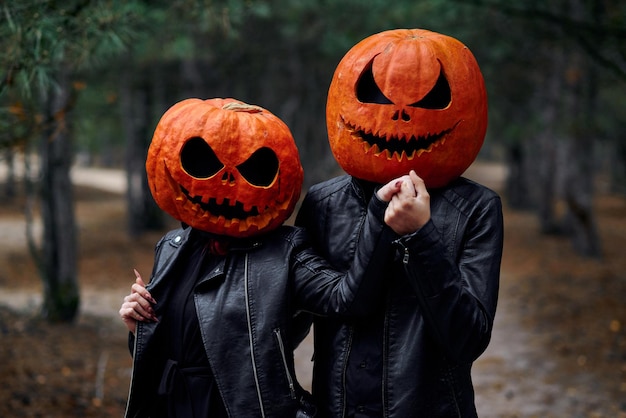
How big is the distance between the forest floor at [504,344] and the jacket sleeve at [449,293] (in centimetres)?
520

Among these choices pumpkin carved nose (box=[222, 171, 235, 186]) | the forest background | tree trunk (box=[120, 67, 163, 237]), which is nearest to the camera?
pumpkin carved nose (box=[222, 171, 235, 186])

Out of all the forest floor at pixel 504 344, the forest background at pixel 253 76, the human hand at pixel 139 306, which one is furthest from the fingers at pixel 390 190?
the forest floor at pixel 504 344

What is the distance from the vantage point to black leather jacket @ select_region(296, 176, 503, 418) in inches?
86.7

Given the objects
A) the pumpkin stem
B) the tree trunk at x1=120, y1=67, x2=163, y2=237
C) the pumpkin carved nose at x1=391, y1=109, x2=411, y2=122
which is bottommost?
the tree trunk at x1=120, y1=67, x2=163, y2=237

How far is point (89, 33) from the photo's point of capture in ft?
13.5

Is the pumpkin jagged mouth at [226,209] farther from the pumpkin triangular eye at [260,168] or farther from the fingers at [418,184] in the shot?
the fingers at [418,184]

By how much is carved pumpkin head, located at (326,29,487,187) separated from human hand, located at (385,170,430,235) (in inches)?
9.3

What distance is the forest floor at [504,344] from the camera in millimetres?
7164

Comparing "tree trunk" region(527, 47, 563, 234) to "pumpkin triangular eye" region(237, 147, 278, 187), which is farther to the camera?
"tree trunk" region(527, 47, 563, 234)

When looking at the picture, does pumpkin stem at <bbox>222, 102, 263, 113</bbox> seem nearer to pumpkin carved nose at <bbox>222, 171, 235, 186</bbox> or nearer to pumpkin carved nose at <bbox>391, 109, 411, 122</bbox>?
pumpkin carved nose at <bbox>222, 171, 235, 186</bbox>

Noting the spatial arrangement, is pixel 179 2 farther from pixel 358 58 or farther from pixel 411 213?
pixel 411 213

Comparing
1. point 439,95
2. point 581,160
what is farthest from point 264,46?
point 439,95

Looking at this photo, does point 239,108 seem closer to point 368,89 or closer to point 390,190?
point 368,89

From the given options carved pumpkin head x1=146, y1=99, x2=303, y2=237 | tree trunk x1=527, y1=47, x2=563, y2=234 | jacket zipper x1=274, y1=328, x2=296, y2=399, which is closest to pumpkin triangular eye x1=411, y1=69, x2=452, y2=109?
carved pumpkin head x1=146, y1=99, x2=303, y2=237
